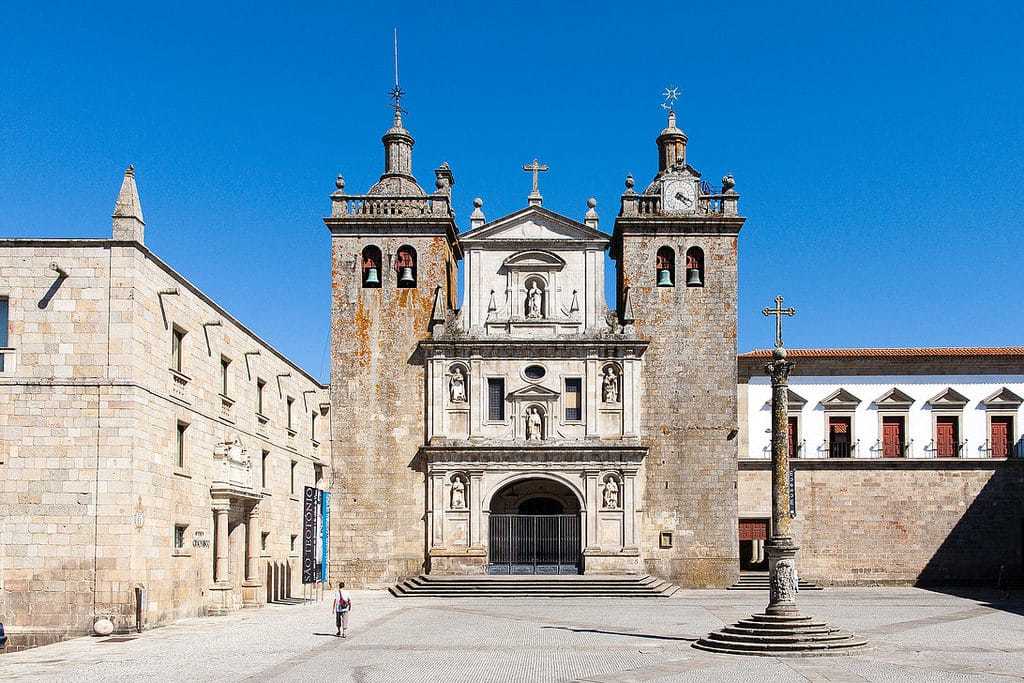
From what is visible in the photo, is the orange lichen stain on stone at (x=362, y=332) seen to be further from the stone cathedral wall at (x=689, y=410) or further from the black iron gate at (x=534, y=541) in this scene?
the stone cathedral wall at (x=689, y=410)

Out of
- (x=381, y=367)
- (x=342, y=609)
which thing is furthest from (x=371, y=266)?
(x=342, y=609)

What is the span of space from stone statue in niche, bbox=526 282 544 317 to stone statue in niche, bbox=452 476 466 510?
6356 mm

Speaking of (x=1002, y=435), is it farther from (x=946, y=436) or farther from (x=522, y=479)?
(x=522, y=479)

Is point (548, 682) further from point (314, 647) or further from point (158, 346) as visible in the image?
point (158, 346)

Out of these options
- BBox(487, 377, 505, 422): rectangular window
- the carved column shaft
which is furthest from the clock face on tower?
the carved column shaft

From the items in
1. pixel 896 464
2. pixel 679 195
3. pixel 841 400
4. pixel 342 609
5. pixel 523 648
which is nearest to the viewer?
pixel 523 648

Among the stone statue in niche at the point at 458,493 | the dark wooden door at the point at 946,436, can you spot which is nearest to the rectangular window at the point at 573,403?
the stone statue in niche at the point at 458,493

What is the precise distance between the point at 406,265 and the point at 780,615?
23294 mm

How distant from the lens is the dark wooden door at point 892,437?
150ft

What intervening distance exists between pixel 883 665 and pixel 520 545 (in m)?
22.4

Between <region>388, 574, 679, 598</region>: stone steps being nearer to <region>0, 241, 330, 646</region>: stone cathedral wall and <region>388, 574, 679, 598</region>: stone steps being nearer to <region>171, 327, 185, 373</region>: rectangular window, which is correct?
<region>0, 241, 330, 646</region>: stone cathedral wall

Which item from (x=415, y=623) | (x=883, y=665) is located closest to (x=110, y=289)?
(x=415, y=623)

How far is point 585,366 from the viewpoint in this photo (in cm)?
4266

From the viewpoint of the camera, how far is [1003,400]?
4562 centimetres
